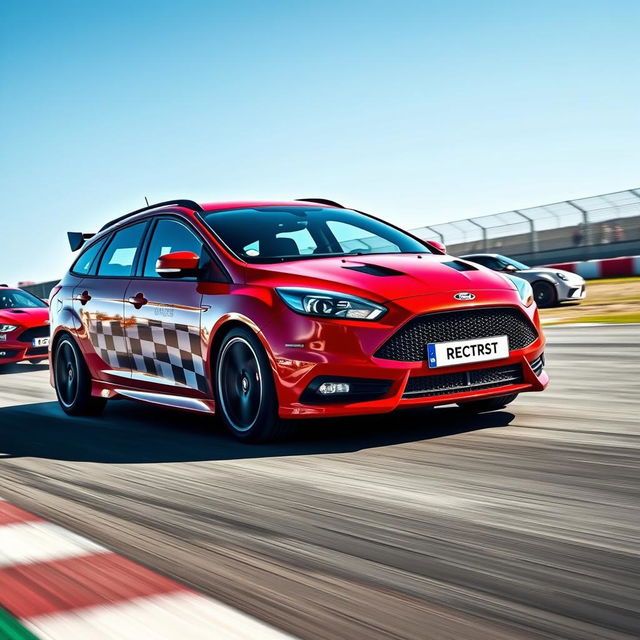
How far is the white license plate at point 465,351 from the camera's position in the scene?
5176 millimetres

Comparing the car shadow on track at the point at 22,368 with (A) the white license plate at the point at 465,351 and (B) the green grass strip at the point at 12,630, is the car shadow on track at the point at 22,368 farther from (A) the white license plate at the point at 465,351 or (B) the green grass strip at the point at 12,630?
(B) the green grass strip at the point at 12,630

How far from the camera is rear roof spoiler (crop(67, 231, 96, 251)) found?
8586mm

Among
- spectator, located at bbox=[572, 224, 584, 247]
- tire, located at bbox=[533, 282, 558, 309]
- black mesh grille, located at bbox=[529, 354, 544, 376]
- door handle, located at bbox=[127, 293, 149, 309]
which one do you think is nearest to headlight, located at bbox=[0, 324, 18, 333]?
door handle, located at bbox=[127, 293, 149, 309]

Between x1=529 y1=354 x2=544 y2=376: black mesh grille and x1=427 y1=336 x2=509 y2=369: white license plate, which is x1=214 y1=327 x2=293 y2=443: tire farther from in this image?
x1=529 y1=354 x2=544 y2=376: black mesh grille

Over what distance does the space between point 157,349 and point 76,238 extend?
110 inches

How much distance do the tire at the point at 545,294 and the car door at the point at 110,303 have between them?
13481 millimetres

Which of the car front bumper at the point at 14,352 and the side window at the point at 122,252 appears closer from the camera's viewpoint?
the side window at the point at 122,252

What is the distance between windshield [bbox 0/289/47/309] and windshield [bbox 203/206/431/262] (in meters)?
8.99

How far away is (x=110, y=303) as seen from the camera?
704cm

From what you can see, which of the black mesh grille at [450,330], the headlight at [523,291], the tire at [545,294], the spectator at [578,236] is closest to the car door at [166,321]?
the black mesh grille at [450,330]

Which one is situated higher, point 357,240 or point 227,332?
point 357,240

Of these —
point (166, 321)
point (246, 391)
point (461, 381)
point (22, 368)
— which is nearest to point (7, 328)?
point (22, 368)

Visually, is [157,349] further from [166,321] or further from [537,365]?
[537,365]

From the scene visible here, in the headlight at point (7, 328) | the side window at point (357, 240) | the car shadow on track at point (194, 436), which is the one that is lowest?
the car shadow on track at point (194, 436)
